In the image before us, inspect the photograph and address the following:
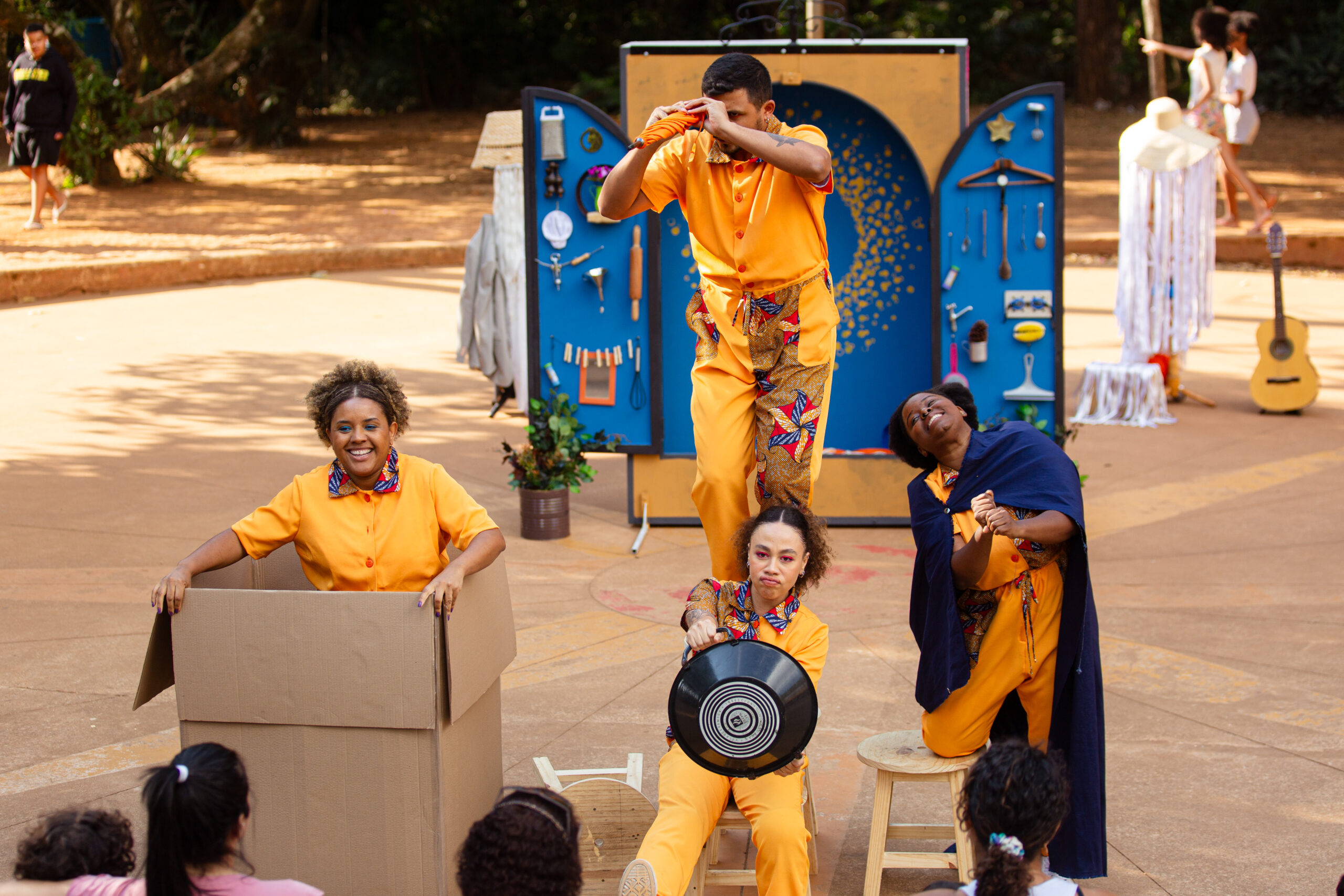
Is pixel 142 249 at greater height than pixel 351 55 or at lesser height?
lesser

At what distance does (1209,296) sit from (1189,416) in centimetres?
84

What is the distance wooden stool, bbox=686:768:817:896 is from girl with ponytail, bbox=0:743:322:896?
3.51ft

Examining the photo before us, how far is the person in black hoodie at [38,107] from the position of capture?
1383cm

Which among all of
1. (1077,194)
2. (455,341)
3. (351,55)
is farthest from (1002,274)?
(351,55)

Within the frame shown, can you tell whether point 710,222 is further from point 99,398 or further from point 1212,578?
point 99,398

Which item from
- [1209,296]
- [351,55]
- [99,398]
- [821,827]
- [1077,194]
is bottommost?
[821,827]

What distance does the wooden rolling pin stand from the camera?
6.90 meters

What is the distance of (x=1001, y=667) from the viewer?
11.3ft

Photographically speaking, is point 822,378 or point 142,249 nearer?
point 822,378

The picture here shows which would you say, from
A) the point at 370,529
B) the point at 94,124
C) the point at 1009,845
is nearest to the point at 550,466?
the point at 370,529

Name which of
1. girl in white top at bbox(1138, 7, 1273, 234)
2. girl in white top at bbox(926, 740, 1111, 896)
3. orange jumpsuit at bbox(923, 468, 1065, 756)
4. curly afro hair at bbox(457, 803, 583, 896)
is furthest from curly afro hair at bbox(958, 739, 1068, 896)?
girl in white top at bbox(1138, 7, 1273, 234)

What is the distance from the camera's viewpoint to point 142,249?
1402 cm

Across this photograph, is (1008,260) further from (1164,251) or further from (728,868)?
(728,868)

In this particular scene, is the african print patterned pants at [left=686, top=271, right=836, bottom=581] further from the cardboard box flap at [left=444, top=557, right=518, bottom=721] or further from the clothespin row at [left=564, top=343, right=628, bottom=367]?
the clothespin row at [left=564, top=343, right=628, bottom=367]
